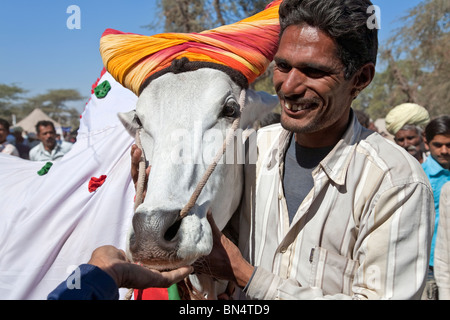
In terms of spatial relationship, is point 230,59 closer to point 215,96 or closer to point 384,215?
point 215,96

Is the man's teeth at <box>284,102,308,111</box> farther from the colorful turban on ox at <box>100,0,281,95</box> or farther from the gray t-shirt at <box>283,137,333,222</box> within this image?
the colorful turban on ox at <box>100,0,281,95</box>

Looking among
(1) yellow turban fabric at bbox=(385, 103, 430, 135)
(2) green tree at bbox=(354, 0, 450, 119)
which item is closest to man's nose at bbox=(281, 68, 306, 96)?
(1) yellow turban fabric at bbox=(385, 103, 430, 135)

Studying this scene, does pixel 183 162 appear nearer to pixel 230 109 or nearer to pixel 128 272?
pixel 230 109

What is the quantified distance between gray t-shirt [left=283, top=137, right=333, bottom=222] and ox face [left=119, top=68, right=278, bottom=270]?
0.26m

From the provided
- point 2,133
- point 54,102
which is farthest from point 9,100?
point 2,133

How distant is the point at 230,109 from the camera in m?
2.04

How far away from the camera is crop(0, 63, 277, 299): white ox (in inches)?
66.2

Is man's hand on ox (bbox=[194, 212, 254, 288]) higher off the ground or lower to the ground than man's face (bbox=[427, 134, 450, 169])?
lower

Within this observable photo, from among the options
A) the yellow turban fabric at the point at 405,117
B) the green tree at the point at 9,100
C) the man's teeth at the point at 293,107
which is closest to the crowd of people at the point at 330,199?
the man's teeth at the point at 293,107

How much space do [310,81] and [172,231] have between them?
799 millimetres

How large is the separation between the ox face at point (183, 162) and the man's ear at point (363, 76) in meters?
0.53

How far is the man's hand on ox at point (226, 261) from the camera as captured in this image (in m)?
1.80

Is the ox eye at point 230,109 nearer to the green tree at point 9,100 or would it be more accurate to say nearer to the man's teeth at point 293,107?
the man's teeth at point 293,107
